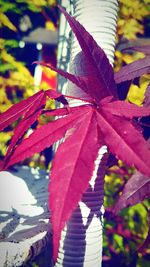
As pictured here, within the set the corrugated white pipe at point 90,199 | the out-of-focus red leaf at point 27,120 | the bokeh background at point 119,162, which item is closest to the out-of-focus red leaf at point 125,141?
the out-of-focus red leaf at point 27,120

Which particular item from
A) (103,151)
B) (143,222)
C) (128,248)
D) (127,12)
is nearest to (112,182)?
(143,222)

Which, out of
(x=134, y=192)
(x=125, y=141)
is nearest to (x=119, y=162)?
(x=134, y=192)

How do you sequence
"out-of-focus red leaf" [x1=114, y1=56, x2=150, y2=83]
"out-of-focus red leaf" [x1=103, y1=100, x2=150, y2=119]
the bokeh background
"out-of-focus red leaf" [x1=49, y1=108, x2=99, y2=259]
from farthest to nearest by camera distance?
the bokeh background, "out-of-focus red leaf" [x1=114, y1=56, x2=150, y2=83], "out-of-focus red leaf" [x1=103, y1=100, x2=150, y2=119], "out-of-focus red leaf" [x1=49, y1=108, x2=99, y2=259]

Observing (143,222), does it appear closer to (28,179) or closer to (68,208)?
(28,179)

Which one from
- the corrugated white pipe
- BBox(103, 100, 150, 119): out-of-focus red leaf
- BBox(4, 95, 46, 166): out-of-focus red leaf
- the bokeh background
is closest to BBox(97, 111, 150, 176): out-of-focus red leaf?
BBox(103, 100, 150, 119): out-of-focus red leaf

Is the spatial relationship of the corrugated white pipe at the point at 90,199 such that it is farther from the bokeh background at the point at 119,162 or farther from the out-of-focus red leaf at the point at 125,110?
the bokeh background at the point at 119,162

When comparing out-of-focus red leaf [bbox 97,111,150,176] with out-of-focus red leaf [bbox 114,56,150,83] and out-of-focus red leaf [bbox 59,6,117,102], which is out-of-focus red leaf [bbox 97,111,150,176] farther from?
out-of-focus red leaf [bbox 114,56,150,83]
